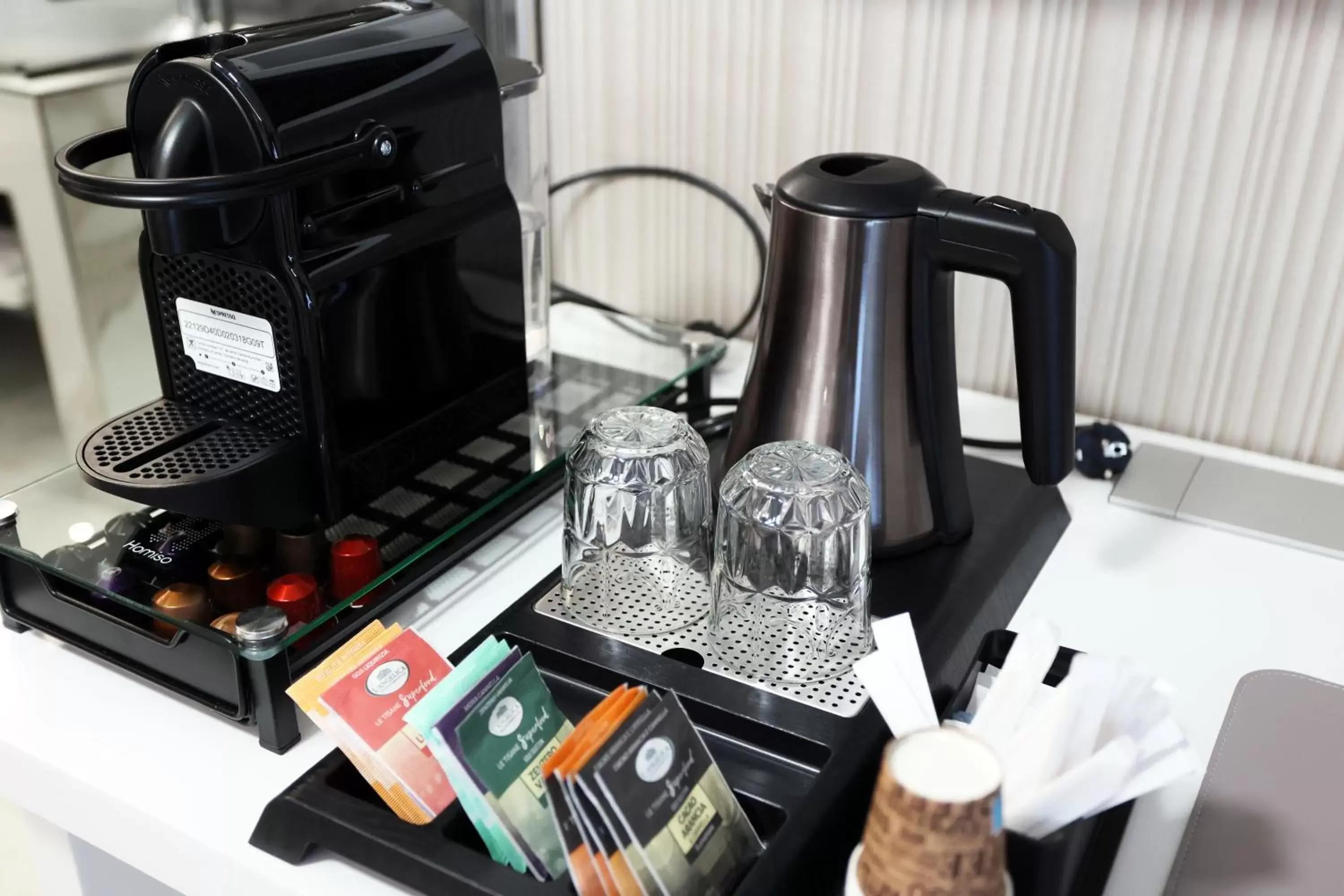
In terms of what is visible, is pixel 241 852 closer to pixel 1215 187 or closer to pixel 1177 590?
pixel 1177 590

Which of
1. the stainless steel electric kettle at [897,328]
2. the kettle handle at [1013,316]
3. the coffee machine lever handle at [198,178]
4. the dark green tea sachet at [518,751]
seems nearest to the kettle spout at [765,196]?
the stainless steel electric kettle at [897,328]

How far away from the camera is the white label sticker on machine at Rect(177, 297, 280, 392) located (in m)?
0.69

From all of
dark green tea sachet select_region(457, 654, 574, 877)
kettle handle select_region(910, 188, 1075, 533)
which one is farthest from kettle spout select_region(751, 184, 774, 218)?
dark green tea sachet select_region(457, 654, 574, 877)

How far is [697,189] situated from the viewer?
114cm

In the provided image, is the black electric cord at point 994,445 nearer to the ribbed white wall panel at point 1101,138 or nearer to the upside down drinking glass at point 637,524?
the ribbed white wall panel at point 1101,138

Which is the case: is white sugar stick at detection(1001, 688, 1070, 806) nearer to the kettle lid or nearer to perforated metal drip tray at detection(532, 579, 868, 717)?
perforated metal drip tray at detection(532, 579, 868, 717)

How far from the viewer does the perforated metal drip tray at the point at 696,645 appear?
64 cm

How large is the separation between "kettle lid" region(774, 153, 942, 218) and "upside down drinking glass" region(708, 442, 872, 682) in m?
0.14

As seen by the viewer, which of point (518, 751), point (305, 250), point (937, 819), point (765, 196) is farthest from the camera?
point (765, 196)

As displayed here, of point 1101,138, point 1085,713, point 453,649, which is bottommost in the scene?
point 453,649

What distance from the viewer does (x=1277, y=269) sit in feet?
3.01

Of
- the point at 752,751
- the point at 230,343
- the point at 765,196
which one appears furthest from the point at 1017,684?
the point at 230,343

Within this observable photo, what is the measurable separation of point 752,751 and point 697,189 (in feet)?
2.13

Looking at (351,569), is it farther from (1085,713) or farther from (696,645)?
(1085,713)
